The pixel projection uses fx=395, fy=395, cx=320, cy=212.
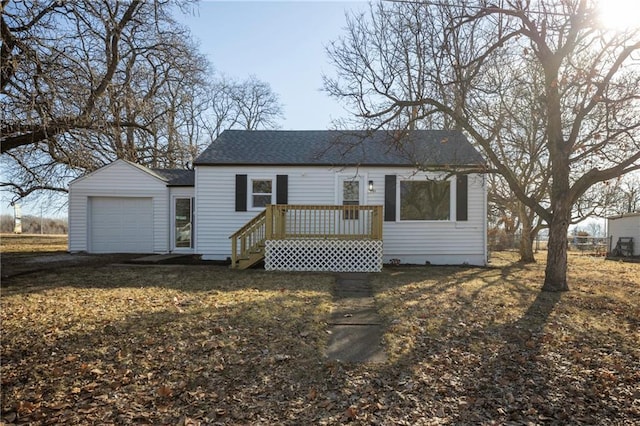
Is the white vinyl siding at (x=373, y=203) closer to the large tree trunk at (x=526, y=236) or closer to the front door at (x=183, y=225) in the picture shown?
the front door at (x=183, y=225)

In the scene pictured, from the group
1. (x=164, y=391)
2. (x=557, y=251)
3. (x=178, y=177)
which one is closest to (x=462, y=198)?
(x=557, y=251)

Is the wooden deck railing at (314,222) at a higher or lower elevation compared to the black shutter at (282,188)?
lower

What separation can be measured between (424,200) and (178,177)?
9.65 m

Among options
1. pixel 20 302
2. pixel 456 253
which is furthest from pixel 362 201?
pixel 20 302

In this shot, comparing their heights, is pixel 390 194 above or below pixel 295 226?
above

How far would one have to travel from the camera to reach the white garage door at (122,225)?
48.7 ft

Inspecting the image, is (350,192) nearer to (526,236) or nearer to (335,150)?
(335,150)

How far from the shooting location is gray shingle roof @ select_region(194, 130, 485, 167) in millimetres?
12742

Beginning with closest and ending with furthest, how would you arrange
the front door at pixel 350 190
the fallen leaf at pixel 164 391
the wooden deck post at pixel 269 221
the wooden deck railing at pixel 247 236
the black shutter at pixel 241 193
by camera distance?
the fallen leaf at pixel 164 391 → the wooden deck post at pixel 269 221 → the wooden deck railing at pixel 247 236 → the black shutter at pixel 241 193 → the front door at pixel 350 190

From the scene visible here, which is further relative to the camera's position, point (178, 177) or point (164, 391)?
point (178, 177)

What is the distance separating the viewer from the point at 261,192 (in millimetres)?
12961

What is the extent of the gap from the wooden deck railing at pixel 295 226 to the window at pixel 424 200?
1758 mm

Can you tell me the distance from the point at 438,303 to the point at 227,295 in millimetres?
3762

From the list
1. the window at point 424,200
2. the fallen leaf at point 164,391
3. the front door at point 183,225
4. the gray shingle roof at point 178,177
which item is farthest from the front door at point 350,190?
the fallen leaf at point 164,391
